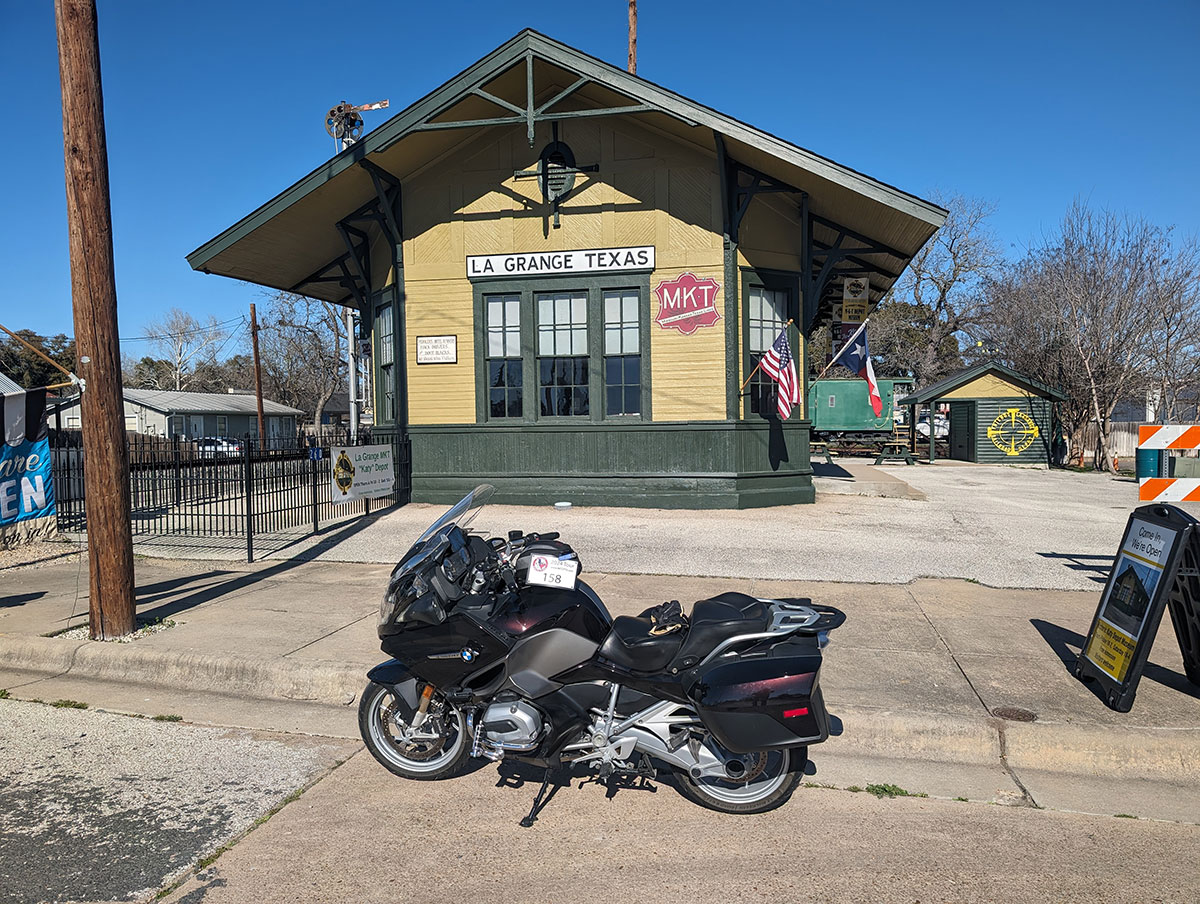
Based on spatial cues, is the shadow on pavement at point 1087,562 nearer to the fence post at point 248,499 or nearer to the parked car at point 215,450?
the fence post at point 248,499

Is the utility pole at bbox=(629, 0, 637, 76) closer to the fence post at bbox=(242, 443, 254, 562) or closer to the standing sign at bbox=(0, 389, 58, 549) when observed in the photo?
the fence post at bbox=(242, 443, 254, 562)

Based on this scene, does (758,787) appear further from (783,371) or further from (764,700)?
(783,371)

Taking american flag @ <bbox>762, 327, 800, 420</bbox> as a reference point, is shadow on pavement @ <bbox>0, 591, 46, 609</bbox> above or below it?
below

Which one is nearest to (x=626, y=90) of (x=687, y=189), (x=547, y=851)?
(x=687, y=189)

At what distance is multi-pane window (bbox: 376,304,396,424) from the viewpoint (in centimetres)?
1504

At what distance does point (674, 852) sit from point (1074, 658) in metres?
3.90

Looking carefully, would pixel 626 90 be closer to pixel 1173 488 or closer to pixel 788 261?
pixel 788 261

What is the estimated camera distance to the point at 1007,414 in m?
29.0

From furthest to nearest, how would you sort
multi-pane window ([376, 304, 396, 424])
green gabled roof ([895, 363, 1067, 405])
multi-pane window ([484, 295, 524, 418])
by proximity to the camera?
green gabled roof ([895, 363, 1067, 405])
multi-pane window ([376, 304, 396, 424])
multi-pane window ([484, 295, 524, 418])

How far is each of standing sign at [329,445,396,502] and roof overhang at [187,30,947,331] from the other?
182 inches

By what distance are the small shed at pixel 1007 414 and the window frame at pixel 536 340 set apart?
806 inches

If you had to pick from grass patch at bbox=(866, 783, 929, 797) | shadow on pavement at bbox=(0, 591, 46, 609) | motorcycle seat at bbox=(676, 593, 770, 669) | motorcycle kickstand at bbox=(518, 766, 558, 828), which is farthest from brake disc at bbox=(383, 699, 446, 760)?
shadow on pavement at bbox=(0, 591, 46, 609)

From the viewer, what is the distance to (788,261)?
46.2 ft

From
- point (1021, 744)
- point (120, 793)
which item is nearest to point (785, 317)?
point (1021, 744)
